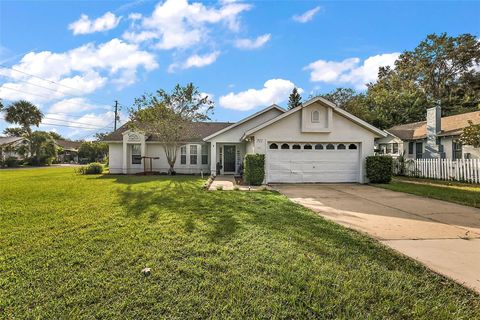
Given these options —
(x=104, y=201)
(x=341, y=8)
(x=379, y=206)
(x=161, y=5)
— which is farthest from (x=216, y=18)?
(x=379, y=206)

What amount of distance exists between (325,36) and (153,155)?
15.0m

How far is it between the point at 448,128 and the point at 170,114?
68.3 ft

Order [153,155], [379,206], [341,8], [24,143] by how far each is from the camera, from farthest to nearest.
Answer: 1. [24,143]
2. [153,155]
3. [341,8]
4. [379,206]

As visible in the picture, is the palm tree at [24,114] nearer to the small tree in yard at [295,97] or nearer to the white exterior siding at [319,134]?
the small tree in yard at [295,97]

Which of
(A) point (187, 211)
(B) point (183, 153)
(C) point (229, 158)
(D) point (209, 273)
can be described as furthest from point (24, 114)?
(D) point (209, 273)

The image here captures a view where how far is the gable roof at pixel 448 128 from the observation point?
61.2ft

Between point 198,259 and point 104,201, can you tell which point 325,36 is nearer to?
point 104,201

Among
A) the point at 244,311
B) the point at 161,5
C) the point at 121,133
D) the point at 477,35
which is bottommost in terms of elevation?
the point at 244,311

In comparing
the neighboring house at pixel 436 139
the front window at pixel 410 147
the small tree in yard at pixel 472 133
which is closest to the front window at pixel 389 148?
the neighboring house at pixel 436 139

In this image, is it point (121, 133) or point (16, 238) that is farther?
point (121, 133)

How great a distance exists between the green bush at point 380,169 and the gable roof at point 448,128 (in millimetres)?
6500

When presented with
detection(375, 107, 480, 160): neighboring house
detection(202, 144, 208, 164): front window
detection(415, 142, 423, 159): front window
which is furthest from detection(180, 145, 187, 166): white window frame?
detection(415, 142, 423, 159): front window

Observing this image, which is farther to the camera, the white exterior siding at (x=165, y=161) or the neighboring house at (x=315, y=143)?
the white exterior siding at (x=165, y=161)

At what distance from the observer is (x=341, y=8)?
12117 mm
